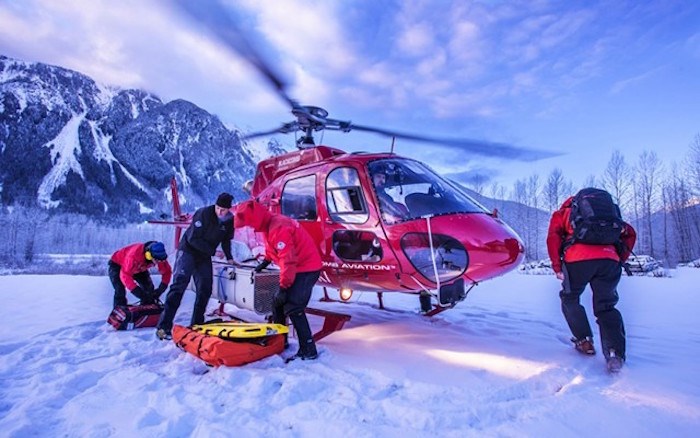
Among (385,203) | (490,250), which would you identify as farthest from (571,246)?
(385,203)

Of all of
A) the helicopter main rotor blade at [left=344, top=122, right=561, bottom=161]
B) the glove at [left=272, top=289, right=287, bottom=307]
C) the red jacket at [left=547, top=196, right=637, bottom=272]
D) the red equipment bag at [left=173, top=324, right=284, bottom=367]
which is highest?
the helicopter main rotor blade at [left=344, top=122, right=561, bottom=161]

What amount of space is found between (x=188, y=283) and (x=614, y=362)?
4591 mm

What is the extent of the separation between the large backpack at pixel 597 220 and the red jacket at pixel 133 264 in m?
5.38

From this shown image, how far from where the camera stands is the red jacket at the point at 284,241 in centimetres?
382

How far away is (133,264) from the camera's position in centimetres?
555

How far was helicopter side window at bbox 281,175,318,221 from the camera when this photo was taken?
4.91 metres

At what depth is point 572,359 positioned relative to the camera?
3.66 meters

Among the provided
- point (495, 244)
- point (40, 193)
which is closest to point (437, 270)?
point (495, 244)

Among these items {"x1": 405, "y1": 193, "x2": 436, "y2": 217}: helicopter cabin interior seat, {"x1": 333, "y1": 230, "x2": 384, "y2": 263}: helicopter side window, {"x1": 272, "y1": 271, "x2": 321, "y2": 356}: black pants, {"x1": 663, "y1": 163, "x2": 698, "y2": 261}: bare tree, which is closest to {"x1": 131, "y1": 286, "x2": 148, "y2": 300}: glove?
{"x1": 272, "y1": 271, "x2": 321, "y2": 356}: black pants

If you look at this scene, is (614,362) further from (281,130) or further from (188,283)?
(281,130)

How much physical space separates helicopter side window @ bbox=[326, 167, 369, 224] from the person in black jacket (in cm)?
124

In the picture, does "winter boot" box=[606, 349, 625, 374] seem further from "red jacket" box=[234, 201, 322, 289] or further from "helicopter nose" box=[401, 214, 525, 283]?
"red jacket" box=[234, 201, 322, 289]

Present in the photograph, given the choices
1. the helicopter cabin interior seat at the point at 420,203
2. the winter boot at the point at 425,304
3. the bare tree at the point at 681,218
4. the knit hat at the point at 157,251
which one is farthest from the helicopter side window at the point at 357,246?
the bare tree at the point at 681,218

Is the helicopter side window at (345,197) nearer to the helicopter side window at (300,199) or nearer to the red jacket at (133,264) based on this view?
the helicopter side window at (300,199)
